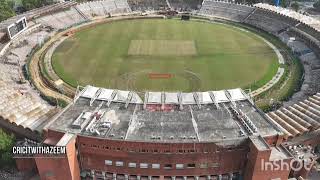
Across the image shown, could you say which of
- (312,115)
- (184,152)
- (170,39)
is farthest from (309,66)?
(184,152)

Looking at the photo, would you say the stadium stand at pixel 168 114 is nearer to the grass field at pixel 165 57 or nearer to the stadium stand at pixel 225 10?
the grass field at pixel 165 57

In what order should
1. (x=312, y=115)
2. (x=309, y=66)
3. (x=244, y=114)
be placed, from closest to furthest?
1. (x=244, y=114)
2. (x=312, y=115)
3. (x=309, y=66)

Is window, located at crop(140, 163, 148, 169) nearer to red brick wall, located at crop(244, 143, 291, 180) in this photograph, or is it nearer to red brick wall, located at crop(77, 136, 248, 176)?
red brick wall, located at crop(77, 136, 248, 176)

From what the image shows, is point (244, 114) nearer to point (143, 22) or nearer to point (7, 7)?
point (143, 22)

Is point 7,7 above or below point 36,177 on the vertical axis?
above

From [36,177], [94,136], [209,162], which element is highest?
[94,136]

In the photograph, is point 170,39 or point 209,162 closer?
point 209,162
